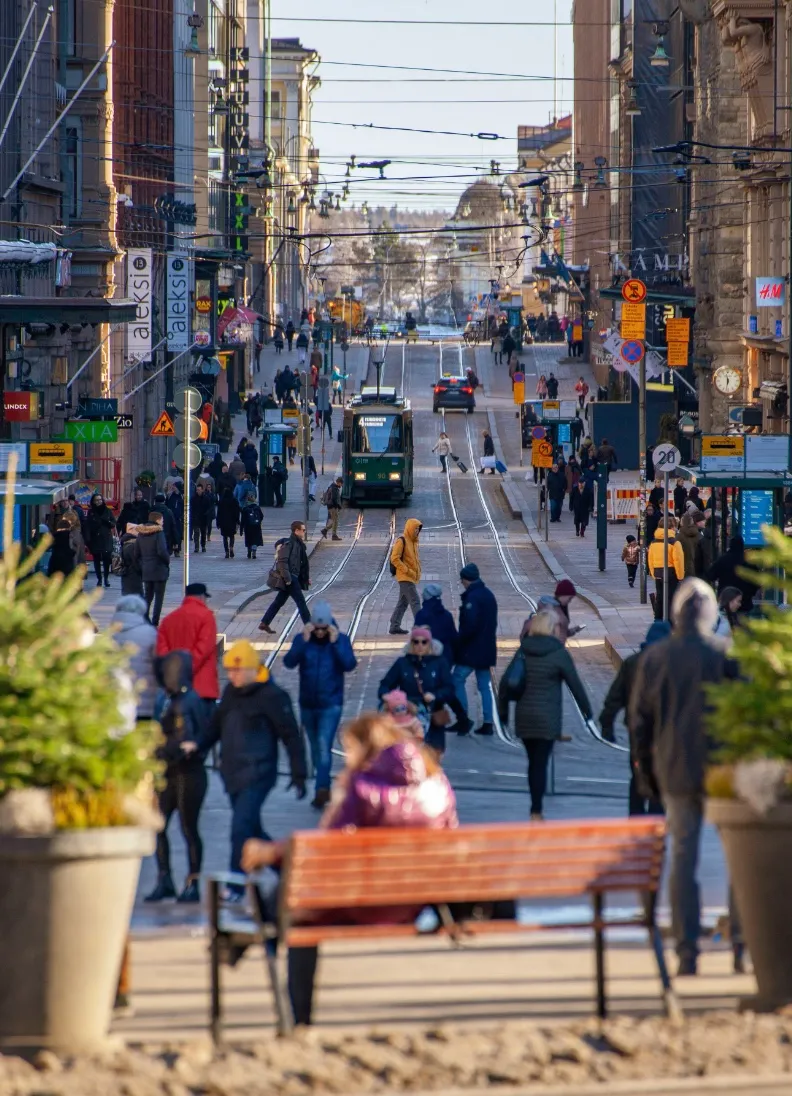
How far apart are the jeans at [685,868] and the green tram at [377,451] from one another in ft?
161

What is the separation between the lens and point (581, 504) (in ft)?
165

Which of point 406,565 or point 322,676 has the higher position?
point 322,676

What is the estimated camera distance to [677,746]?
9.20 metres

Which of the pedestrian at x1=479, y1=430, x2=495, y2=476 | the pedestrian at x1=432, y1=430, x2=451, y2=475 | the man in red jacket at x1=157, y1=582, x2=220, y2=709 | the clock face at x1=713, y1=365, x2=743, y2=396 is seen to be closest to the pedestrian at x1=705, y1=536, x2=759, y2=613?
the man in red jacket at x1=157, y1=582, x2=220, y2=709

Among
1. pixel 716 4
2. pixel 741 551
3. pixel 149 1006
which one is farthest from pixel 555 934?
pixel 716 4

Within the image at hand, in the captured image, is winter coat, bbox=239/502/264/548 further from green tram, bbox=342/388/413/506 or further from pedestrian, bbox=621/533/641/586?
green tram, bbox=342/388/413/506

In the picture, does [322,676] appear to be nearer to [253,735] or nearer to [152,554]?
[253,735]

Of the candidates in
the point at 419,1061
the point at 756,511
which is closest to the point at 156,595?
the point at 756,511

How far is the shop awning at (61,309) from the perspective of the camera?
3173cm

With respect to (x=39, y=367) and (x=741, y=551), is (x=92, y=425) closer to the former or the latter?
(x=39, y=367)

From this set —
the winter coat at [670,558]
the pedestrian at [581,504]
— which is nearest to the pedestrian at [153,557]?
the winter coat at [670,558]

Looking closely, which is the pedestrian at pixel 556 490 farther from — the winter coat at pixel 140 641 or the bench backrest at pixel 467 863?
the bench backrest at pixel 467 863

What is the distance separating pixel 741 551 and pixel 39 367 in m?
23.0

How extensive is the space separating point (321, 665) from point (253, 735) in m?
3.89
